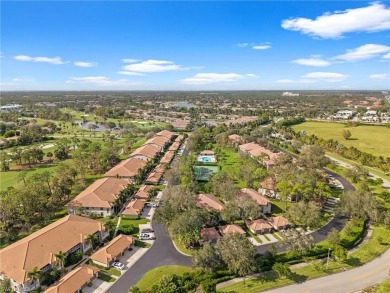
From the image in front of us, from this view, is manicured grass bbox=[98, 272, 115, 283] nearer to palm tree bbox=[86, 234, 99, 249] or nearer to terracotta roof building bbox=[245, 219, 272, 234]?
palm tree bbox=[86, 234, 99, 249]

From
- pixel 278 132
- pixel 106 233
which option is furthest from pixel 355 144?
pixel 106 233

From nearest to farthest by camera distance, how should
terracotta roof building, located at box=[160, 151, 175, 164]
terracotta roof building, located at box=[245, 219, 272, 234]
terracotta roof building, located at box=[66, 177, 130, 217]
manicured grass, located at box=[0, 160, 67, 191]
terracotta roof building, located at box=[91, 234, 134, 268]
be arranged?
terracotta roof building, located at box=[91, 234, 134, 268] < terracotta roof building, located at box=[245, 219, 272, 234] < terracotta roof building, located at box=[66, 177, 130, 217] < manicured grass, located at box=[0, 160, 67, 191] < terracotta roof building, located at box=[160, 151, 175, 164]

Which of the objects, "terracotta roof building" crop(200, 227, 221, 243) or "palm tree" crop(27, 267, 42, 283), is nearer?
"palm tree" crop(27, 267, 42, 283)

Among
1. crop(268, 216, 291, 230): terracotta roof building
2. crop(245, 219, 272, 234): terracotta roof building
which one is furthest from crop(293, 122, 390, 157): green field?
crop(245, 219, 272, 234): terracotta roof building

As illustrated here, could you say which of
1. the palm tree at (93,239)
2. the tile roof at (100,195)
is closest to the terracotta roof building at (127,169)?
the tile roof at (100,195)

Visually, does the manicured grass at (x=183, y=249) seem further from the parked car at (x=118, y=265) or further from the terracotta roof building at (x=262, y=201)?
the terracotta roof building at (x=262, y=201)

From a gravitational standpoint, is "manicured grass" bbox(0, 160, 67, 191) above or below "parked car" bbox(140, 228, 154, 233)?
above
